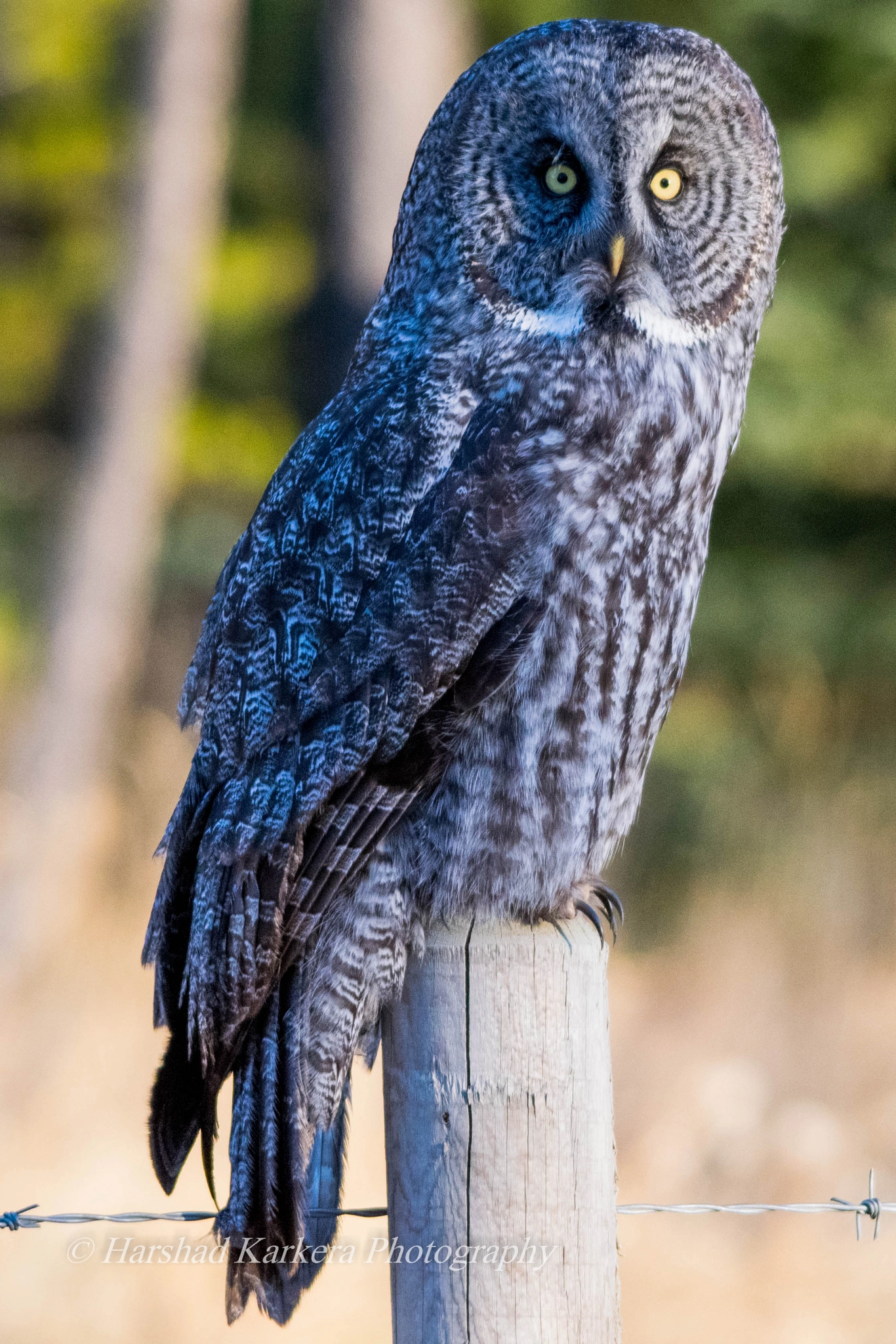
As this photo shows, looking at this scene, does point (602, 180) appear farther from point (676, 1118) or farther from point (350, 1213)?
point (676, 1118)

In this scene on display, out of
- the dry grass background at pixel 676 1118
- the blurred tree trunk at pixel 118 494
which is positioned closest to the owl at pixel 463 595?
the dry grass background at pixel 676 1118

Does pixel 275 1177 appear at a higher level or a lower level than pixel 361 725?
lower

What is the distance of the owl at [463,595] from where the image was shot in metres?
2.03

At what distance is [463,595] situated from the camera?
6.59ft

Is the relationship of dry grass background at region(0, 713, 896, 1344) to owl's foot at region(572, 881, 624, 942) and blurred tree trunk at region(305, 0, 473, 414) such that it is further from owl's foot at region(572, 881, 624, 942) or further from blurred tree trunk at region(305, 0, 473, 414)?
blurred tree trunk at region(305, 0, 473, 414)

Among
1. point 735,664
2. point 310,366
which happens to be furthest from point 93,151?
point 735,664

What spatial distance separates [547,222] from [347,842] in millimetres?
981

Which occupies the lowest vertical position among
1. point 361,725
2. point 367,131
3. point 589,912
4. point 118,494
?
point 589,912

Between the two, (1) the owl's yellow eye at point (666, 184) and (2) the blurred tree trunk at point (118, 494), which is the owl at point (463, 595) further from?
(2) the blurred tree trunk at point (118, 494)

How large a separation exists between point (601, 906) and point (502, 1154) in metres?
0.82

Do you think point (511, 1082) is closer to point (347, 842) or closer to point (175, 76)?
point (347, 842)

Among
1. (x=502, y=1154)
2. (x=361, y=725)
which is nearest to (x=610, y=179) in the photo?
(x=361, y=725)

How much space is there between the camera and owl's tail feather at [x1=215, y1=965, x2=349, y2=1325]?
202cm

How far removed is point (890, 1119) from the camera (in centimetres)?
510
